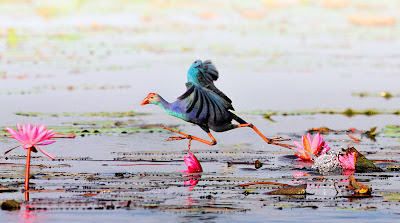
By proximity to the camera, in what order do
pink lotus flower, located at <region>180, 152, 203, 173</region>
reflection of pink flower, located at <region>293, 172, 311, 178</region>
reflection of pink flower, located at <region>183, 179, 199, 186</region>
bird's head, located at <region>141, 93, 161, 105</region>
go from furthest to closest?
bird's head, located at <region>141, 93, 161, 105</region> → pink lotus flower, located at <region>180, 152, 203, 173</region> → reflection of pink flower, located at <region>293, 172, 311, 178</region> → reflection of pink flower, located at <region>183, 179, 199, 186</region>

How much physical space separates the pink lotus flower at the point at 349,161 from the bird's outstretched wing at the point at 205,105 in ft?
4.54

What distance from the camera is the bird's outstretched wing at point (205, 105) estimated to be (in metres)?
10.3

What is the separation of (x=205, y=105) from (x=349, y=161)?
168 cm

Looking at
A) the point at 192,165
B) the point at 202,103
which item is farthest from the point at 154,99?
the point at 192,165

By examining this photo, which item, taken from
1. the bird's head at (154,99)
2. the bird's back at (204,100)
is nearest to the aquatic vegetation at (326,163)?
the bird's back at (204,100)

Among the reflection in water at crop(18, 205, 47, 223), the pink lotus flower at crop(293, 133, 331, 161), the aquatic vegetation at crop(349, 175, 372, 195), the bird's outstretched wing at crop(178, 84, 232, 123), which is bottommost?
the reflection in water at crop(18, 205, 47, 223)

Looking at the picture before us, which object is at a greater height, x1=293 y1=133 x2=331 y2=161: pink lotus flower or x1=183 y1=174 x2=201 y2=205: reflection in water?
x1=293 y1=133 x2=331 y2=161: pink lotus flower

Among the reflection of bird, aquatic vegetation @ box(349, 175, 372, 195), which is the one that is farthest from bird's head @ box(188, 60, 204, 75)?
aquatic vegetation @ box(349, 175, 372, 195)

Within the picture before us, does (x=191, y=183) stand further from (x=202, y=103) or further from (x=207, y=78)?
(x=207, y=78)

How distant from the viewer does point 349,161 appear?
9.90 meters

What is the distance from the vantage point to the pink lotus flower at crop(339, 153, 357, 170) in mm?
9891

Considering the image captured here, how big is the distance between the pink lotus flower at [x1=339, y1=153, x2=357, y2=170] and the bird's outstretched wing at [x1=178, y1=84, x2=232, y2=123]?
1.38 metres

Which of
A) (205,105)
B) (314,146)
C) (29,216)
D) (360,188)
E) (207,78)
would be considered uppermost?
(207,78)

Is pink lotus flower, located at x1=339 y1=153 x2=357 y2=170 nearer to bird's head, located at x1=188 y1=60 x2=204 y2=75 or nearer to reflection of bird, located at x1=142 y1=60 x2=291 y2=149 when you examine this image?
reflection of bird, located at x1=142 y1=60 x2=291 y2=149
